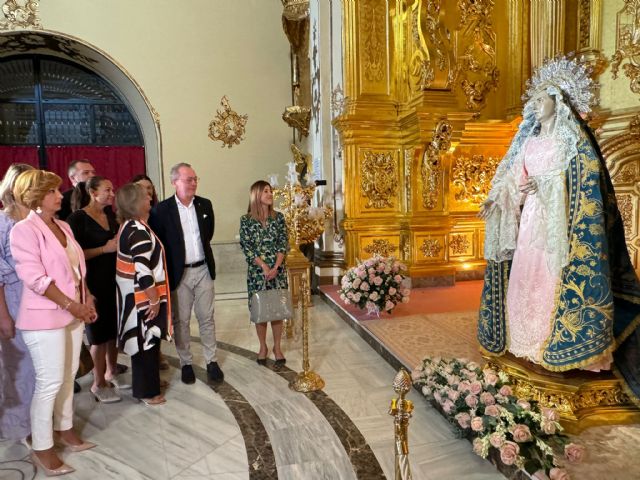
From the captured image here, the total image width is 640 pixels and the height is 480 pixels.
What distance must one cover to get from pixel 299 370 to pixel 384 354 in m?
0.77

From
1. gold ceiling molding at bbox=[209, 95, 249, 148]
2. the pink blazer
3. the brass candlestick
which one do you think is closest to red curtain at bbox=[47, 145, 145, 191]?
gold ceiling molding at bbox=[209, 95, 249, 148]

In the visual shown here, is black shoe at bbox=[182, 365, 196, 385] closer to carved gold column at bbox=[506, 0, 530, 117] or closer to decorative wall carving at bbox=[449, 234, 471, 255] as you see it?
decorative wall carving at bbox=[449, 234, 471, 255]

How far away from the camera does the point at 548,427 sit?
2.28 meters

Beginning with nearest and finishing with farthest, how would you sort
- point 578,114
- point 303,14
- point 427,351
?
point 578,114 → point 427,351 → point 303,14

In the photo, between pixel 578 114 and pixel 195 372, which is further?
pixel 195 372

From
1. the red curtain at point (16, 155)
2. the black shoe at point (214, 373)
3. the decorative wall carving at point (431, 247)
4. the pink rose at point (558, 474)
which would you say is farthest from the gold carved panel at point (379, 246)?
the red curtain at point (16, 155)

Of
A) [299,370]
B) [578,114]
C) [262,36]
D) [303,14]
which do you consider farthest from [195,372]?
[262,36]

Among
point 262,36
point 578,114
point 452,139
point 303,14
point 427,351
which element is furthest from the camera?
point 262,36

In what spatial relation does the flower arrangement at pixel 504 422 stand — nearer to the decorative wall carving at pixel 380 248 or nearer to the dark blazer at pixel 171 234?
the dark blazer at pixel 171 234

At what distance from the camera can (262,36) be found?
29.4 feet

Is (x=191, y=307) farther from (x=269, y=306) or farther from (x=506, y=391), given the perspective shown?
(x=506, y=391)

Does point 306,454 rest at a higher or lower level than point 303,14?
lower

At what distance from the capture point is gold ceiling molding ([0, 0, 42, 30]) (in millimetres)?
7906

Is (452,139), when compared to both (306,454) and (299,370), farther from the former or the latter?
(306,454)
